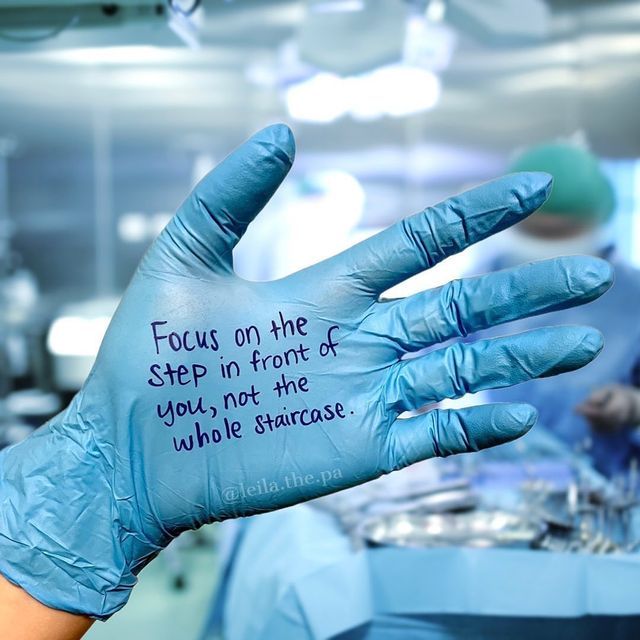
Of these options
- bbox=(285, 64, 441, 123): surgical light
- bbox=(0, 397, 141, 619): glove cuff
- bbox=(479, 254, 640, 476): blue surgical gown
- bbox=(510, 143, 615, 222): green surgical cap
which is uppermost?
bbox=(285, 64, 441, 123): surgical light

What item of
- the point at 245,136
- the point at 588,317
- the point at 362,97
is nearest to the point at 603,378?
the point at 588,317

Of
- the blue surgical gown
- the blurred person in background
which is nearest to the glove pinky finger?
the blurred person in background

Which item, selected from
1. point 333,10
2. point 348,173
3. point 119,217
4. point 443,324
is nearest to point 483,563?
point 443,324

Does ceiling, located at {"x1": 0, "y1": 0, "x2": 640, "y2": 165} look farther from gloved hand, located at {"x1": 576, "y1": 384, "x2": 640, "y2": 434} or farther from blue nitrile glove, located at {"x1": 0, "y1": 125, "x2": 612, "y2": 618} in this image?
blue nitrile glove, located at {"x1": 0, "y1": 125, "x2": 612, "y2": 618}

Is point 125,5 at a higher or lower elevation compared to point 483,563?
higher

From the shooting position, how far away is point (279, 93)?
3.78 metres

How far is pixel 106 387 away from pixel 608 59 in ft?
11.5

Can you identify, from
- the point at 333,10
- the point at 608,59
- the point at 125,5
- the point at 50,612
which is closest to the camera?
the point at 50,612

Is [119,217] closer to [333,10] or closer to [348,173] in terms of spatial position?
[348,173]

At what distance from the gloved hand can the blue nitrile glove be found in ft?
5.29

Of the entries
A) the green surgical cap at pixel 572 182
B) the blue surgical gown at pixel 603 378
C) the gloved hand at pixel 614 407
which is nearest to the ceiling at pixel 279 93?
the blue surgical gown at pixel 603 378

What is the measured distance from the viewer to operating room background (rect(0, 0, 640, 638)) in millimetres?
3744

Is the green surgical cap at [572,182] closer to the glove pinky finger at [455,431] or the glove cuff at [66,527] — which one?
the glove pinky finger at [455,431]

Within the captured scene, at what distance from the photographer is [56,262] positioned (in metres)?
3.79
